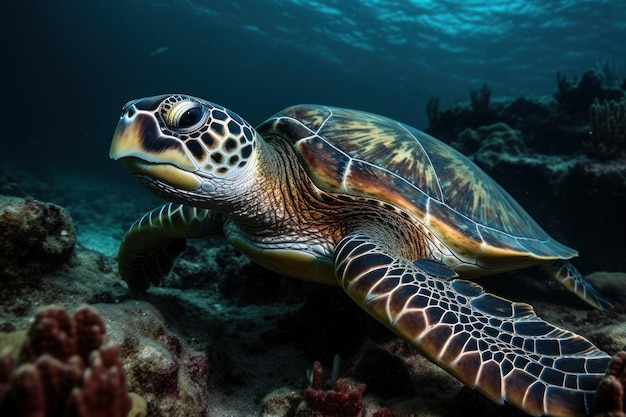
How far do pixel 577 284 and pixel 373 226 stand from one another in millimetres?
2649

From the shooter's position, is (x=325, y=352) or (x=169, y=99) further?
(x=325, y=352)

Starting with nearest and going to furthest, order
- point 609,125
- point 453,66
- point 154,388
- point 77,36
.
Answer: point 154,388
point 609,125
point 453,66
point 77,36

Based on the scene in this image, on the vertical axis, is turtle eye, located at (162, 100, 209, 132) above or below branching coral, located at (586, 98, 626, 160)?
below

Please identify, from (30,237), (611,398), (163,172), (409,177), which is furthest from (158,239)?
(611,398)

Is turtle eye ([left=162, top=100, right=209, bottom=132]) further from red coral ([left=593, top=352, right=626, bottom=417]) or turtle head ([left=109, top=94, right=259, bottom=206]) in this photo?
red coral ([left=593, top=352, right=626, bottom=417])

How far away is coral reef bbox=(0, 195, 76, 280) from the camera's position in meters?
2.02

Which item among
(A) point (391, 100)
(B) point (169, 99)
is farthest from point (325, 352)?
(A) point (391, 100)

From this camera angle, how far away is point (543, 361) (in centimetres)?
149

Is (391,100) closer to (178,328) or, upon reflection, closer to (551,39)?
(551,39)

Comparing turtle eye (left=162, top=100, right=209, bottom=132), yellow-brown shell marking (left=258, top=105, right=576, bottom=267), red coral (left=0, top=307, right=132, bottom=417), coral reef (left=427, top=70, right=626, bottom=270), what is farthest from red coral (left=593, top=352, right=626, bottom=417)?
coral reef (left=427, top=70, right=626, bottom=270)

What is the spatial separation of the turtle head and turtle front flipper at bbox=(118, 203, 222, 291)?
3.13 feet

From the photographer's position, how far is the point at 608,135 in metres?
4.86

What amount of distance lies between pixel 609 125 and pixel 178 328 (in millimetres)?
6096

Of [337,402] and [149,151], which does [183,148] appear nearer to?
[149,151]
